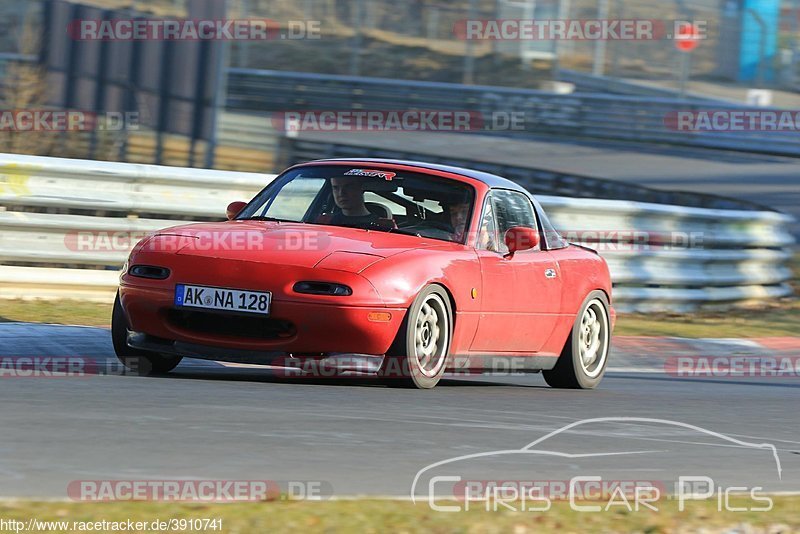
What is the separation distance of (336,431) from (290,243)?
6.02 ft

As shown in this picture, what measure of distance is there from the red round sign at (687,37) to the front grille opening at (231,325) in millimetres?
27263

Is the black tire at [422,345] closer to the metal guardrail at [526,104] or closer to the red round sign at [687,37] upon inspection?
the metal guardrail at [526,104]

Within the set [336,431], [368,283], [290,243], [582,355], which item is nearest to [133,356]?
[290,243]

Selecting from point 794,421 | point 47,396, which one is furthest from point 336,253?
point 794,421

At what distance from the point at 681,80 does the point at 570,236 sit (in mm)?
20968

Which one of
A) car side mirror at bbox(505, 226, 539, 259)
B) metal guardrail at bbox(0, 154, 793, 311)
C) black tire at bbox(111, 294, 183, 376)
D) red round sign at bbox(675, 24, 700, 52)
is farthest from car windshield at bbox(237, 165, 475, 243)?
red round sign at bbox(675, 24, 700, 52)

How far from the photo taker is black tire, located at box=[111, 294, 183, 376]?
7809 millimetres

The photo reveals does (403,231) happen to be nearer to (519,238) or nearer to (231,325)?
(519,238)

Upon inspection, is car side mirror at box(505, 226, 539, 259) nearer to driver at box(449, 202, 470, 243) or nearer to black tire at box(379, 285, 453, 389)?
driver at box(449, 202, 470, 243)

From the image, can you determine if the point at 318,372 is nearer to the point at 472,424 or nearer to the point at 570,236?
the point at 472,424

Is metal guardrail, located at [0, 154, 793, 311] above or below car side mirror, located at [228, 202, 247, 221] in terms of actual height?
below

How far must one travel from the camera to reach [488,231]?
28.3ft

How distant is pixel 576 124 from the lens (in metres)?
34.0

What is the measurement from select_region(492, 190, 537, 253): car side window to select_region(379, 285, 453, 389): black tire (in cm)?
99
